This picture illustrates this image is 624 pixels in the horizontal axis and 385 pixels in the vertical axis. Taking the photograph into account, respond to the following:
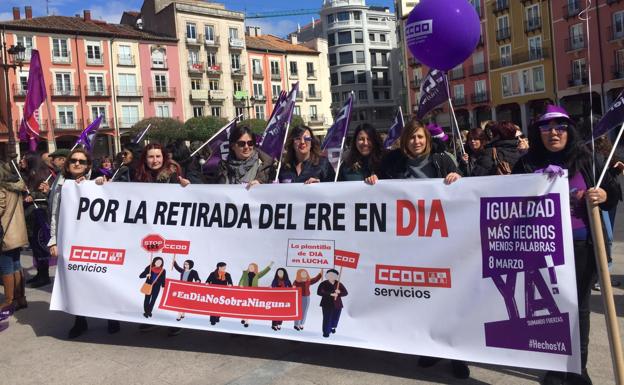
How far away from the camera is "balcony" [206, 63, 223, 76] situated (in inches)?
2003

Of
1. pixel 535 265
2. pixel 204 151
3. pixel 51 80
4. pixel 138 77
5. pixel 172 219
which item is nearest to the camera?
pixel 535 265

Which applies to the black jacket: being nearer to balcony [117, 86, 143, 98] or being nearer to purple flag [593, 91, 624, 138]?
purple flag [593, 91, 624, 138]

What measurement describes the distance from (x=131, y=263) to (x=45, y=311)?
6.30 feet

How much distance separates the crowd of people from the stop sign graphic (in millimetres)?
168

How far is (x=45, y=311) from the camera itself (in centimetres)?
568

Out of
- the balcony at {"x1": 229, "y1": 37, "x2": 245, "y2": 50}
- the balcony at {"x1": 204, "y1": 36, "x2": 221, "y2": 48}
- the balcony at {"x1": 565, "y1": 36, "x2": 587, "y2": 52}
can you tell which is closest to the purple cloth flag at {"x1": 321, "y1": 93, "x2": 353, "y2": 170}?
the balcony at {"x1": 565, "y1": 36, "x2": 587, "y2": 52}

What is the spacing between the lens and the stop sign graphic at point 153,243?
4.37 m

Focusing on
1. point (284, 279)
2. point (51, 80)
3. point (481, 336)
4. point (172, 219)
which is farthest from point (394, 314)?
point (51, 80)

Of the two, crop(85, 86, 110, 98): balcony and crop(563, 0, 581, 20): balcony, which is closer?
crop(563, 0, 581, 20): balcony

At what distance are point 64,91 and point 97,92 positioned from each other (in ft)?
8.24

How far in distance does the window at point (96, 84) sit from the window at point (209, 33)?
35.0ft

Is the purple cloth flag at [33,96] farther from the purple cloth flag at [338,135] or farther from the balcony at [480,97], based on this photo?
the balcony at [480,97]

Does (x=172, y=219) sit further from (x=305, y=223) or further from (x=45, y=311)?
(x=45, y=311)

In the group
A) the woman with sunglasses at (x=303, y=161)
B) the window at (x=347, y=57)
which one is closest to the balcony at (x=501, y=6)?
the window at (x=347, y=57)
